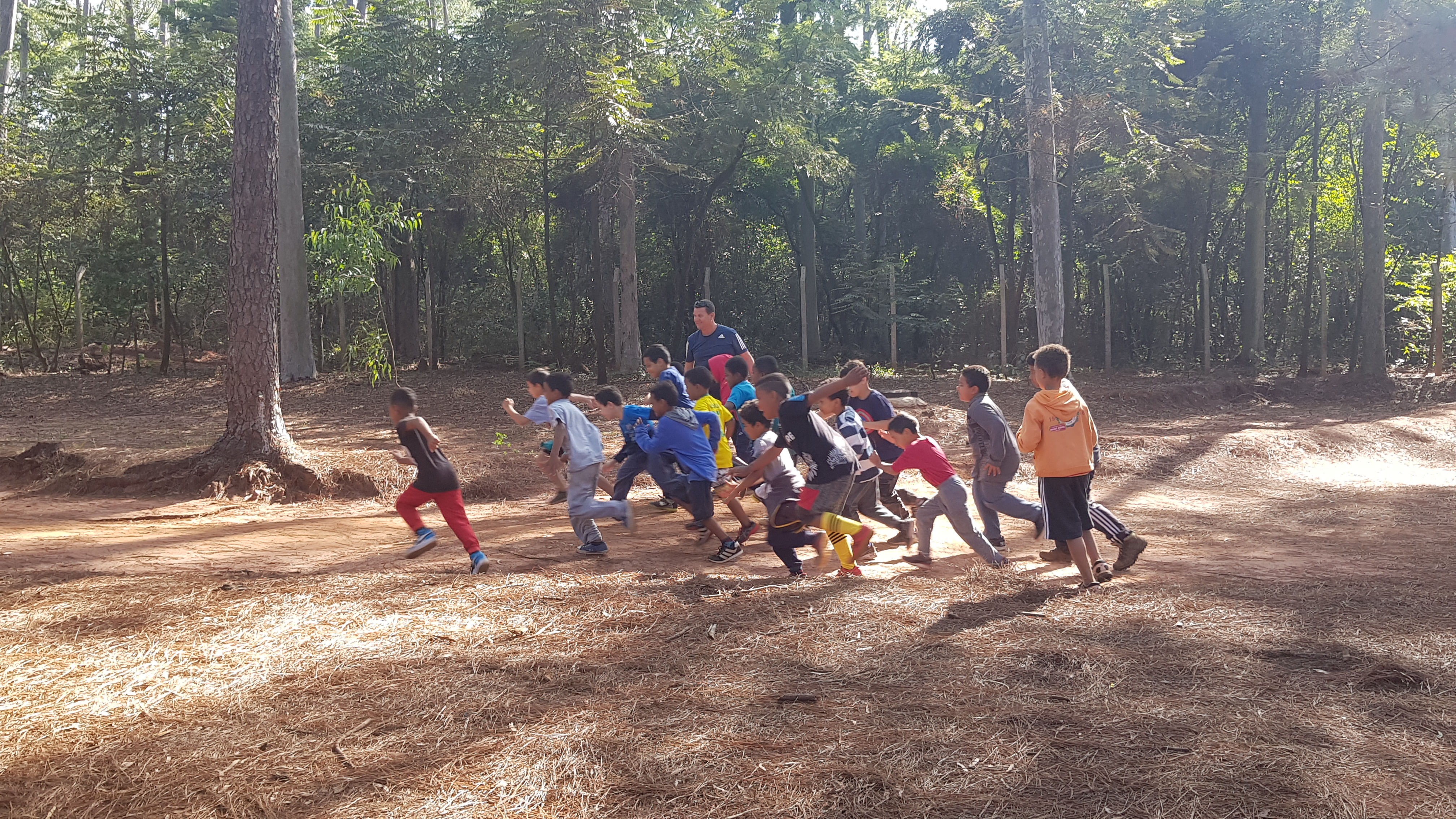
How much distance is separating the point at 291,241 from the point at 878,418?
13951 millimetres

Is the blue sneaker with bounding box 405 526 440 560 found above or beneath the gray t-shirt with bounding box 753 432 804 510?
beneath

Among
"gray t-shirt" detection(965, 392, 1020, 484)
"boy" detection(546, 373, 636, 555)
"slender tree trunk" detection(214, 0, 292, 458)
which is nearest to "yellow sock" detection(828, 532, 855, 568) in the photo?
"gray t-shirt" detection(965, 392, 1020, 484)

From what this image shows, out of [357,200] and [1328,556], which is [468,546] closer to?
[1328,556]

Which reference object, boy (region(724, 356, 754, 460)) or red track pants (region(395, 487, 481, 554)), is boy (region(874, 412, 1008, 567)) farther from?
red track pants (region(395, 487, 481, 554))

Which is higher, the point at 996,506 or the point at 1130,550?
the point at 996,506

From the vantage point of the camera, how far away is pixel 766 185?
23.9 meters

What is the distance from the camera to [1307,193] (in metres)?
20.8

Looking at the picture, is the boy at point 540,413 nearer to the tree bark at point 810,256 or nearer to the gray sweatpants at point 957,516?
the gray sweatpants at point 957,516

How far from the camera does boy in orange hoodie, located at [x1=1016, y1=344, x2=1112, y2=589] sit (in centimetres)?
597

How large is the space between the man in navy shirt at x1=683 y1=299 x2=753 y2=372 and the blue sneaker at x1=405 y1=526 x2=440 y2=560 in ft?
10.8

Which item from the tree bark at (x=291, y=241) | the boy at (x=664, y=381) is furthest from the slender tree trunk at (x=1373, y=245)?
the tree bark at (x=291, y=241)

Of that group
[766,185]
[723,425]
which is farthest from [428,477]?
[766,185]

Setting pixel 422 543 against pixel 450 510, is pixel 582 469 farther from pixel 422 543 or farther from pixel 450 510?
pixel 422 543

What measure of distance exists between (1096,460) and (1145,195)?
16945 mm
